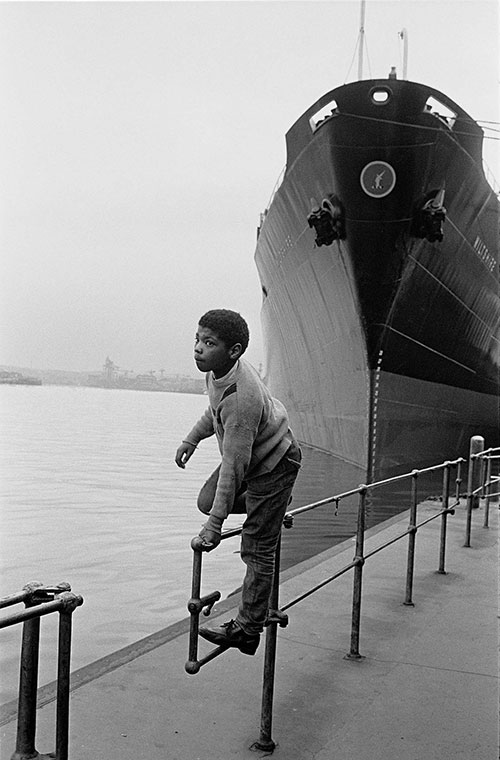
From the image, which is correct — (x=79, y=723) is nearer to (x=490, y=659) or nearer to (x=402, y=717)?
(x=402, y=717)

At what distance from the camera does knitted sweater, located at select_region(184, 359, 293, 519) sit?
2.73m

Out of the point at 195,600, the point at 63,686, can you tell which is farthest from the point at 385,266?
the point at 63,686

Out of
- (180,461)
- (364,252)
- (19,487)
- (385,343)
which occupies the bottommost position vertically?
(19,487)

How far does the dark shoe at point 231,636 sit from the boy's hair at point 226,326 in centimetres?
109

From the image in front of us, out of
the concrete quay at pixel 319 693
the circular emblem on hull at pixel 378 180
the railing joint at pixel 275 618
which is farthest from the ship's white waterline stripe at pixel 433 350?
the railing joint at pixel 275 618

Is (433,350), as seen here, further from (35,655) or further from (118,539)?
(35,655)

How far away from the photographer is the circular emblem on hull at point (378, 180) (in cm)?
1370

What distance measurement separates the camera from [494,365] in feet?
70.4

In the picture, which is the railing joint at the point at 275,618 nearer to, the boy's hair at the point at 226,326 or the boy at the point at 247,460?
the boy at the point at 247,460

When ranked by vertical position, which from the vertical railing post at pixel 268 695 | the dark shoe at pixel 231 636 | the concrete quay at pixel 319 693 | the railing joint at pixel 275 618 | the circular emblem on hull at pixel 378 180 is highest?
the circular emblem on hull at pixel 378 180

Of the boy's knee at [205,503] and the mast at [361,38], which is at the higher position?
the mast at [361,38]

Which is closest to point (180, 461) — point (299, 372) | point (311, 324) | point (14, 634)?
point (14, 634)

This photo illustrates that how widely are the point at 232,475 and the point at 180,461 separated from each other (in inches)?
19.4

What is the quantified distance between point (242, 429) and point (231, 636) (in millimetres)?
828
